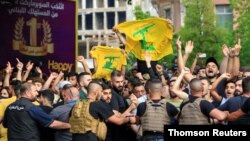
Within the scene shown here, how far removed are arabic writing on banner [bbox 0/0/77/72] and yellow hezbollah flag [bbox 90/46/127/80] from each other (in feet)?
16.6

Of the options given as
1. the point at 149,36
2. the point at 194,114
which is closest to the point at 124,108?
the point at 194,114

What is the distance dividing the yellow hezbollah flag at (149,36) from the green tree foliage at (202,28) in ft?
101

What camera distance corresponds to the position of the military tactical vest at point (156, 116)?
43.4 feet

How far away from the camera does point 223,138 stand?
36.5ft

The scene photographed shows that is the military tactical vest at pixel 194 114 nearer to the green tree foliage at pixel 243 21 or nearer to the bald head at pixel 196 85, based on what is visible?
the bald head at pixel 196 85

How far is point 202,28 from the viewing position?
52.4 m

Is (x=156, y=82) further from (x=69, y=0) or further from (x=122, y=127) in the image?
(x=69, y=0)

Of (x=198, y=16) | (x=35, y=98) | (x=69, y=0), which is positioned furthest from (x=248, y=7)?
(x=35, y=98)

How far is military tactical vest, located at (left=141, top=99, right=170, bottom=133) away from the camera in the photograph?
13.2 m

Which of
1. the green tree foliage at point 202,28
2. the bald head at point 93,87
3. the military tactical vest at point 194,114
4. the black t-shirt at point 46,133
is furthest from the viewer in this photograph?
the green tree foliage at point 202,28

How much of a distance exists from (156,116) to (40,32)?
41.8 feet

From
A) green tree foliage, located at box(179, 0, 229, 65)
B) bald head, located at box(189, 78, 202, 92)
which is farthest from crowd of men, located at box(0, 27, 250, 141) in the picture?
green tree foliage, located at box(179, 0, 229, 65)

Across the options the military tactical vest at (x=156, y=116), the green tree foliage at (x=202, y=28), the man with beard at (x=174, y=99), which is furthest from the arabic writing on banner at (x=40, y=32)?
the green tree foliage at (x=202, y=28)

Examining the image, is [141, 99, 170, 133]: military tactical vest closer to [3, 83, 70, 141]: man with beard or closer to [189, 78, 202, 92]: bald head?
[189, 78, 202, 92]: bald head
